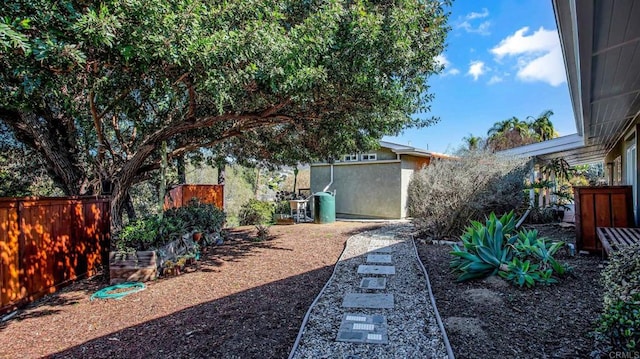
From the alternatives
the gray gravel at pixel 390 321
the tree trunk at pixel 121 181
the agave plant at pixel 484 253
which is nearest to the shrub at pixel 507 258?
the agave plant at pixel 484 253

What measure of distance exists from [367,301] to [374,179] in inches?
403

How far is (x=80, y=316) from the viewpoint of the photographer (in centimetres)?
407

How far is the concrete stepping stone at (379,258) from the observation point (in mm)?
6274

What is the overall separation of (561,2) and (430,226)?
6.38m

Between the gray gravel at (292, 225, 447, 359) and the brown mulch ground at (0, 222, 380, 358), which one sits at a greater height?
the gray gravel at (292, 225, 447, 359)

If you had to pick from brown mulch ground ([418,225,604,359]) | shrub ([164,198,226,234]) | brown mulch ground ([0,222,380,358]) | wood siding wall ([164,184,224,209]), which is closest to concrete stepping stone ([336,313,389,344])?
brown mulch ground ([0,222,380,358])

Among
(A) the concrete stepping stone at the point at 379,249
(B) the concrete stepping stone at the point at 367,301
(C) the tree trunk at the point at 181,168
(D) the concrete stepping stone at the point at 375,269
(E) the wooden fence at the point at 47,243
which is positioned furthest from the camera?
(C) the tree trunk at the point at 181,168

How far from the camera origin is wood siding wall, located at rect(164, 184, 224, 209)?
967cm

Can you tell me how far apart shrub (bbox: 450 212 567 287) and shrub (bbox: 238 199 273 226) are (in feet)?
28.0

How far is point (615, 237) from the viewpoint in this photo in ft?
16.1

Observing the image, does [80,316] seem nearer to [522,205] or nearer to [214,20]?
[214,20]

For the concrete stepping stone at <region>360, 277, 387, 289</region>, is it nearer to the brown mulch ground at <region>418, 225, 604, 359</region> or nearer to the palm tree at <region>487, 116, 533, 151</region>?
the brown mulch ground at <region>418, 225, 604, 359</region>

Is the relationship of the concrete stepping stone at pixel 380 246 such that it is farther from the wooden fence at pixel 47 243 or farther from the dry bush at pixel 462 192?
the wooden fence at pixel 47 243

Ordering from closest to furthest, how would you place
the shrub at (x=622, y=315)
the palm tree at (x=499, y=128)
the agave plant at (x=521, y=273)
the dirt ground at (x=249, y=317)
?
1. the shrub at (x=622, y=315)
2. the dirt ground at (x=249, y=317)
3. the agave plant at (x=521, y=273)
4. the palm tree at (x=499, y=128)
